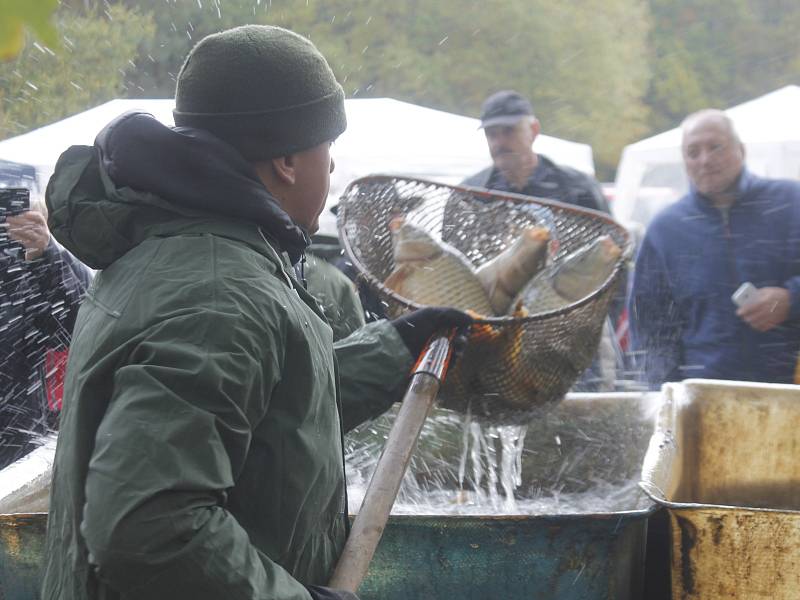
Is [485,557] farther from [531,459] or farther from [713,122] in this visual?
[713,122]

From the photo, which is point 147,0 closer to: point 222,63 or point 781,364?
point 781,364

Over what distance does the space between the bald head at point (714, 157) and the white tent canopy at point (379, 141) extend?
3.46m

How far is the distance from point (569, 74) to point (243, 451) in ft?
71.4

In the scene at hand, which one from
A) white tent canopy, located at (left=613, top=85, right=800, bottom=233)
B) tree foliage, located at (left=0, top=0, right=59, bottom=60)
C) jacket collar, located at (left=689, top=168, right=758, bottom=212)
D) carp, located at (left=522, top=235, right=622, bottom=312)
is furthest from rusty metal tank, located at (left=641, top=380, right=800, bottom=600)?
white tent canopy, located at (left=613, top=85, right=800, bottom=233)

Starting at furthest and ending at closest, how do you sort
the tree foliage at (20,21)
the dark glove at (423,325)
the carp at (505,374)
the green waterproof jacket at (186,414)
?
the carp at (505,374) < the dark glove at (423,325) < the green waterproof jacket at (186,414) < the tree foliage at (20,21)

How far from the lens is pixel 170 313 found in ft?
4.53

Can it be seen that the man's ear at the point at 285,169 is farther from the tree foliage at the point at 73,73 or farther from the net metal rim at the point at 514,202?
the tree foliage at the point at 73,73

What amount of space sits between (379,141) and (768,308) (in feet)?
17.3

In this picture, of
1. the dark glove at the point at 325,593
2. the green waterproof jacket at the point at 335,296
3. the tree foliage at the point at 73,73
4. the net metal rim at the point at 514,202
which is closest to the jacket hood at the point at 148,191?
the dark glove at the point at 325,593

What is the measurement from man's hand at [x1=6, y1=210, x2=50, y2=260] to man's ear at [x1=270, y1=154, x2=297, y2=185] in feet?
9.53

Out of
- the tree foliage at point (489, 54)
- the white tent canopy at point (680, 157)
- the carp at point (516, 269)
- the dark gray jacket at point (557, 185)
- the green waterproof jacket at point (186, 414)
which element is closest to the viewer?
the green waterproof jacket at point (186, 414)

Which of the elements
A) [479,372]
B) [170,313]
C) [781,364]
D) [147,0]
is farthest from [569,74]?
[170,313]

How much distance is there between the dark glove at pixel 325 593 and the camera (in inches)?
60.8

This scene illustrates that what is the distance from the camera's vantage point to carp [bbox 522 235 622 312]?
313 centimetres
